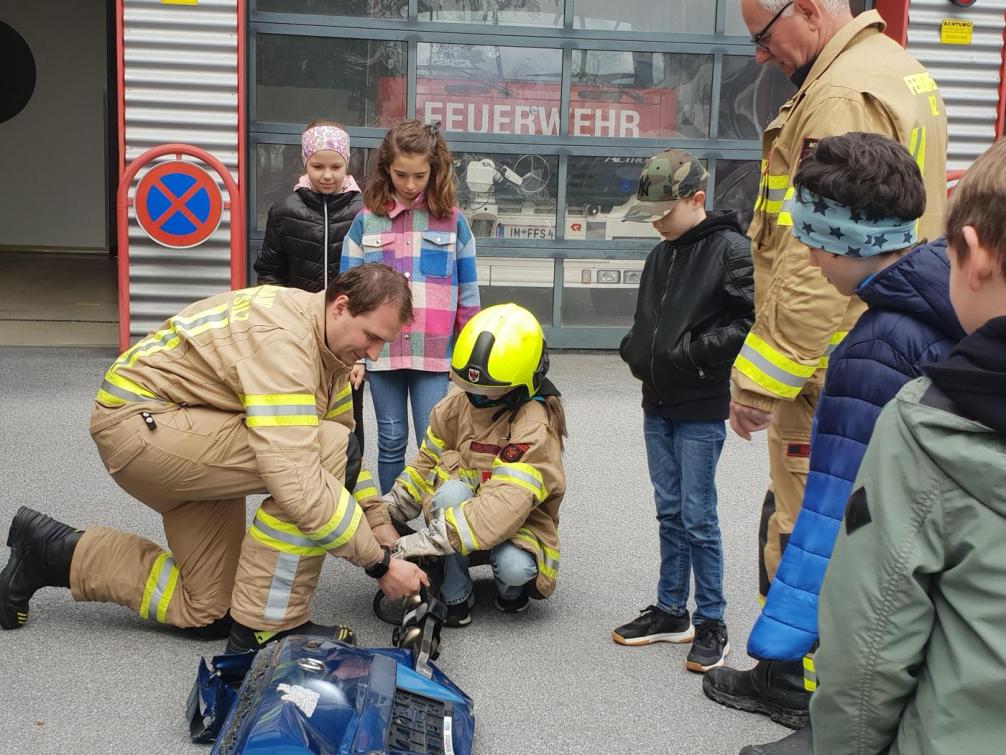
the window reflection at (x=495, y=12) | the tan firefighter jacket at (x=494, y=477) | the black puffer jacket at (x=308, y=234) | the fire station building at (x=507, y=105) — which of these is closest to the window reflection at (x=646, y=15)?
the fire station building at (x=507, y=105)

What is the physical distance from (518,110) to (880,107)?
5660mm

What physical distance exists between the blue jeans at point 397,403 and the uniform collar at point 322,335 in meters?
1.02

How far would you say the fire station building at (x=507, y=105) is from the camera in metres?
7.84

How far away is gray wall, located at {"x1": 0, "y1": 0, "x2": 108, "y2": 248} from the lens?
14.1 metres

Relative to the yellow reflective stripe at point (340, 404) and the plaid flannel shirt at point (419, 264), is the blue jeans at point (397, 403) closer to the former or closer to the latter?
the plaid flannel shirt at point (419, 264)

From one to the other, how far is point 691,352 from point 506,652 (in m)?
1.15

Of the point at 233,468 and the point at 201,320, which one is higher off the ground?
the point at 201,320

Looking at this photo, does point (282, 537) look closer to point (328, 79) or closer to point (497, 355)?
point (497, 355)

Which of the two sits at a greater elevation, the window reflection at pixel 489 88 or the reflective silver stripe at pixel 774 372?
the window reflection at pixel 489 88

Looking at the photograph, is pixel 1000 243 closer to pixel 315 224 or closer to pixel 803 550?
pixel 803 550

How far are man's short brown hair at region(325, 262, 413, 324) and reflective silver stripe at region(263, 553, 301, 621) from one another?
0.77 meters

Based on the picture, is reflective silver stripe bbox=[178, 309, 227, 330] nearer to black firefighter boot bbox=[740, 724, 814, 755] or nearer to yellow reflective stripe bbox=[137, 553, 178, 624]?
yellow reflective stripe bbox=[137, 553, 178, 624]

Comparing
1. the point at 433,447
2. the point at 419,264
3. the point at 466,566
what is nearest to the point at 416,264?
the point at 419,264

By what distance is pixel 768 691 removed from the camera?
3404 mm
